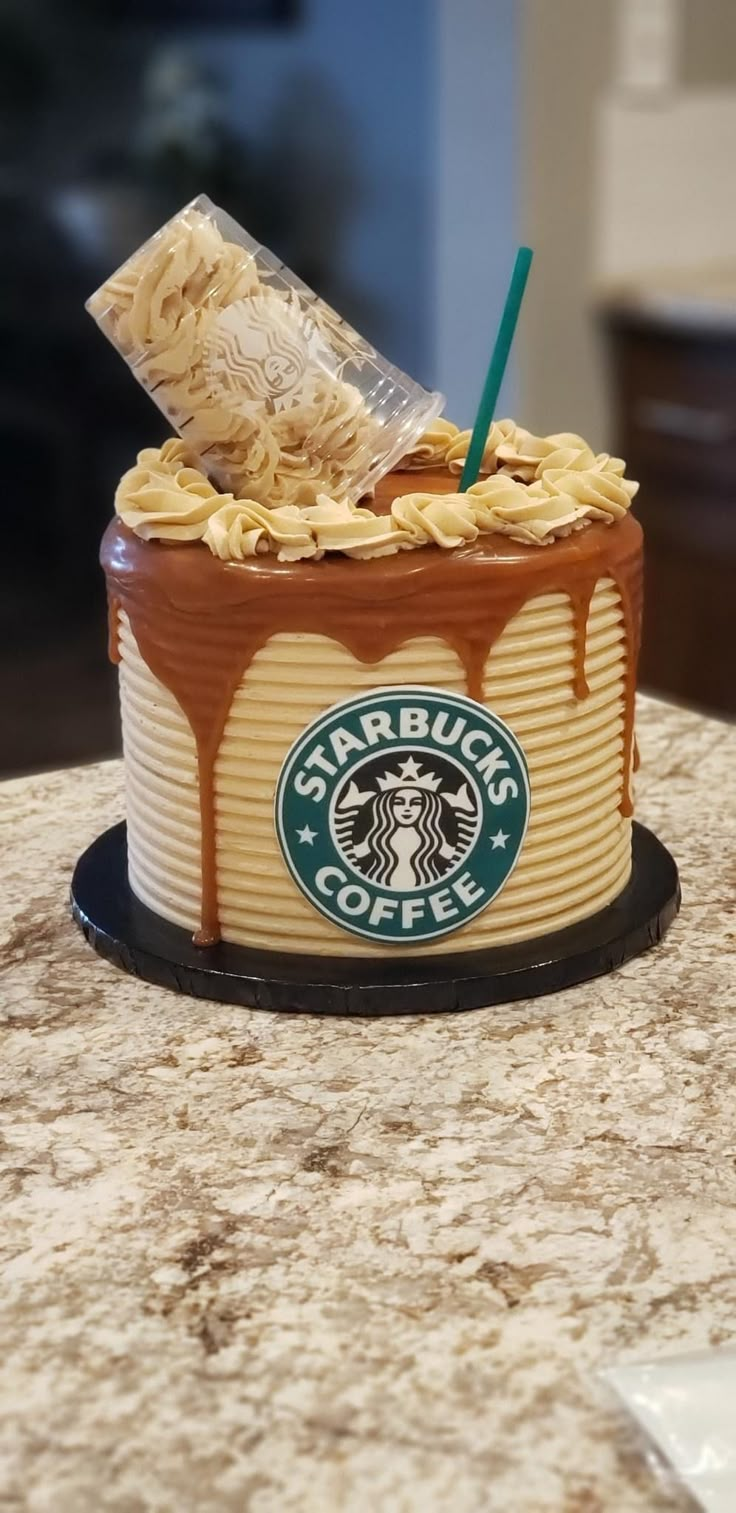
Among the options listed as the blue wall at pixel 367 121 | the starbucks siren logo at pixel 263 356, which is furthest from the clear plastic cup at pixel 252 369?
the blue wall at pixel 367 121

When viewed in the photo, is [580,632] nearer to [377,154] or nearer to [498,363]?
[498,363]

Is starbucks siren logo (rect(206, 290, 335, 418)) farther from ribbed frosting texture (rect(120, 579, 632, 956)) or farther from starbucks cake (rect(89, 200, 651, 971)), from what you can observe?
ribbed frosting texture (rect(120, 579, 632, 956))

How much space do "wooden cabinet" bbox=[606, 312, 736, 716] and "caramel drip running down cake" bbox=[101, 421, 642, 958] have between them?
6.60 ft

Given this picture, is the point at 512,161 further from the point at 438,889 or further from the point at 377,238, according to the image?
the point at 438,889

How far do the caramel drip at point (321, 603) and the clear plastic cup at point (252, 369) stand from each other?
84mm

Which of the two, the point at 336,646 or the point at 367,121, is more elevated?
the point at 367,121

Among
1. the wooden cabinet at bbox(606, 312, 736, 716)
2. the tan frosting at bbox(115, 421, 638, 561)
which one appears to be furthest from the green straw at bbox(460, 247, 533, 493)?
the wooden cabinet at bbox(606, 312, 736, 716)

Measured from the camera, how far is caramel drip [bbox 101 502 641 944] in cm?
97

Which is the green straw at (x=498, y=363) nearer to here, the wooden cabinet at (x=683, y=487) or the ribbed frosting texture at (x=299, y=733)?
the ribbed frosting texture at (x=299, y=733)

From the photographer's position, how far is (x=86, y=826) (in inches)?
52.2

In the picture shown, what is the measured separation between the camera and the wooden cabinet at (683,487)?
2.97 meters

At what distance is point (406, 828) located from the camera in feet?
3.27

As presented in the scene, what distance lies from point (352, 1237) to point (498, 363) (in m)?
0.58

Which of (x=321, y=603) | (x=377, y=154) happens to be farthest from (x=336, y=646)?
(x=377, y=154)
